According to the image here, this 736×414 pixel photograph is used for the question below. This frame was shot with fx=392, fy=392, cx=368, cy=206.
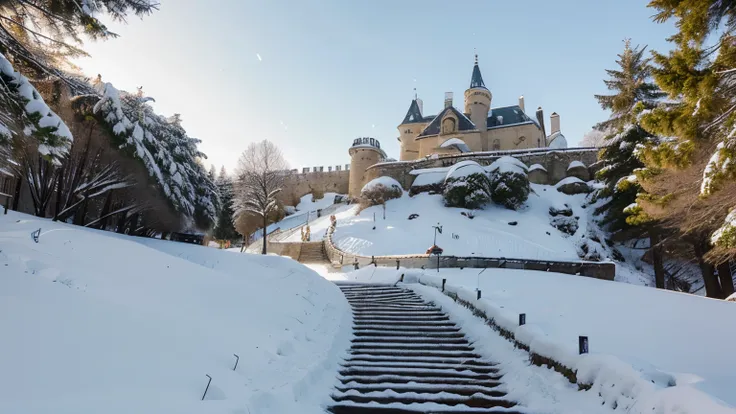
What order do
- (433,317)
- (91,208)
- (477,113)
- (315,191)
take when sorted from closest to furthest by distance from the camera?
(433,317)
(91,208)
(477,113)
(315,191)

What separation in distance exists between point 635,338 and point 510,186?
A: 2705 cm

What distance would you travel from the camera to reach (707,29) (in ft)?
19.8

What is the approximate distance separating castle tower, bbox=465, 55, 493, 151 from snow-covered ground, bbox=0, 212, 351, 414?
144 feet

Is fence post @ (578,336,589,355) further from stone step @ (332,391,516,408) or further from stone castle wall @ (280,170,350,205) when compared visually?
stone castle wall @ (280,170,350,205)

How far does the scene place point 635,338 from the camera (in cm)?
566

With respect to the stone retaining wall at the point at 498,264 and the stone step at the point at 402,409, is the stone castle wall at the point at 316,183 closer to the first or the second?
the stone retaining wall at the point at 498,264

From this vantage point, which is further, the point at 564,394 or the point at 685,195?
the point at 685,195

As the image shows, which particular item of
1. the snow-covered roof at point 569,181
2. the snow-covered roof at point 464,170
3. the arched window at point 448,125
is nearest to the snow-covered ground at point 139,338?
the snow-covered roof at point 464,170

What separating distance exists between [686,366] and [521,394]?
1.82 m

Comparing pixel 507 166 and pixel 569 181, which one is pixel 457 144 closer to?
pixel 507 166

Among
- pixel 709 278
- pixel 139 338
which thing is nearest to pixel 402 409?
pixel 139 338

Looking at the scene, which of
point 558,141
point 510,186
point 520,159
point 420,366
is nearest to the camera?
point 420,366

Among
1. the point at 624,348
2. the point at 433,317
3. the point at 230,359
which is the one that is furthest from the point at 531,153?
the point at 230,359

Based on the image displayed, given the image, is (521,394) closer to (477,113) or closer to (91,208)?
(91,208)
